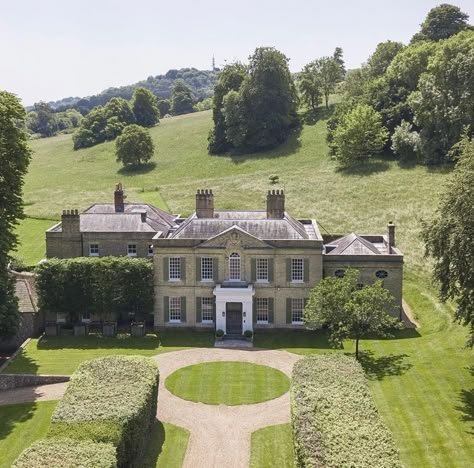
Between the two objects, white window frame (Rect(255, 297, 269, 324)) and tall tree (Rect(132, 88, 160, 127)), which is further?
tall tree (Rect(132, 88, 160, 127))

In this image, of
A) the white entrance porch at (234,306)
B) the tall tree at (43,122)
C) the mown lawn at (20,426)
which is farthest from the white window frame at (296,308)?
the tall tree at (43,122)

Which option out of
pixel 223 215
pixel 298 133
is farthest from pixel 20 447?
pixel 298 133

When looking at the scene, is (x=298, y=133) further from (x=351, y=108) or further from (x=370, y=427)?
(x=370, y=427)

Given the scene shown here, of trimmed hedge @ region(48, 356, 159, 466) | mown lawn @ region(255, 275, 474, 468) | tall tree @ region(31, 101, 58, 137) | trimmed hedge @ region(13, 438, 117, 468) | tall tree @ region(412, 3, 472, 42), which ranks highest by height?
tall tree @ region(412, 3, 472, 42)

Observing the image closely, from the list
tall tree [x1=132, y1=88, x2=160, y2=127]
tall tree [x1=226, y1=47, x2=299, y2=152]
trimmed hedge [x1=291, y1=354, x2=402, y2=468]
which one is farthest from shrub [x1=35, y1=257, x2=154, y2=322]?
tall tree [x1=132, y1=88, x2=160, y2=127]

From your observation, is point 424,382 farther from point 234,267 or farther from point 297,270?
point 234,267

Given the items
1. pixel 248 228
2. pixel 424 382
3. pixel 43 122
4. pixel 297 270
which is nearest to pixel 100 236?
pixel 248 228

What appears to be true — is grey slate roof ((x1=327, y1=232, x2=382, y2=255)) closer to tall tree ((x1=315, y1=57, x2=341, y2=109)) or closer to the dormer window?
the dormer window
